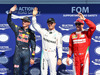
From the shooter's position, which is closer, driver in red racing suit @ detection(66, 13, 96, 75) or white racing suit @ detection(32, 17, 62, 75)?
driver in red racing suit @ detection(66, 13, 96, 75)

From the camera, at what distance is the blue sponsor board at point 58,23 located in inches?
190

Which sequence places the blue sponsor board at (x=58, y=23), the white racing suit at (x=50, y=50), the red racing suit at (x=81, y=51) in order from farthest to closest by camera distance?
the blue sponsor board at (x=58, y=23) → the white racing suit at (x=50, y=50) → the red racing suit at (x=81, y=51)

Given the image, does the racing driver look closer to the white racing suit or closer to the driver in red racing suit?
the white racing suit

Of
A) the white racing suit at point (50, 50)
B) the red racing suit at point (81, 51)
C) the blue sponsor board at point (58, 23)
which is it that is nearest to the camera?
the red racing suit at point (81, 51)

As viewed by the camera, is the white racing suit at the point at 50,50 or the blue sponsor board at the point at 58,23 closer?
the white racing suit at the point at 50,50

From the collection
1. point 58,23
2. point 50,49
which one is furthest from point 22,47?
point 58,23

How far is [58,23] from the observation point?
4.84 metres

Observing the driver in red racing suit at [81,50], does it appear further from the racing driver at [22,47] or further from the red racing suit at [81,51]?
the racing driver at [22,47]

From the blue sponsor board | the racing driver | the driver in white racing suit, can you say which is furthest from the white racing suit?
the blue sponsor board

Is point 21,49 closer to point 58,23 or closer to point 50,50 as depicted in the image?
point 50,50

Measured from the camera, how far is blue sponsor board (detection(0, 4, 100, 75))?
15.8 feet

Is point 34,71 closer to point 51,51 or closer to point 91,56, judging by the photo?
point 51,51

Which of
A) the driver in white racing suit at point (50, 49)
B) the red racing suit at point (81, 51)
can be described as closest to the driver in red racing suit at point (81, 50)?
the red racing suit at point (81, 51)
